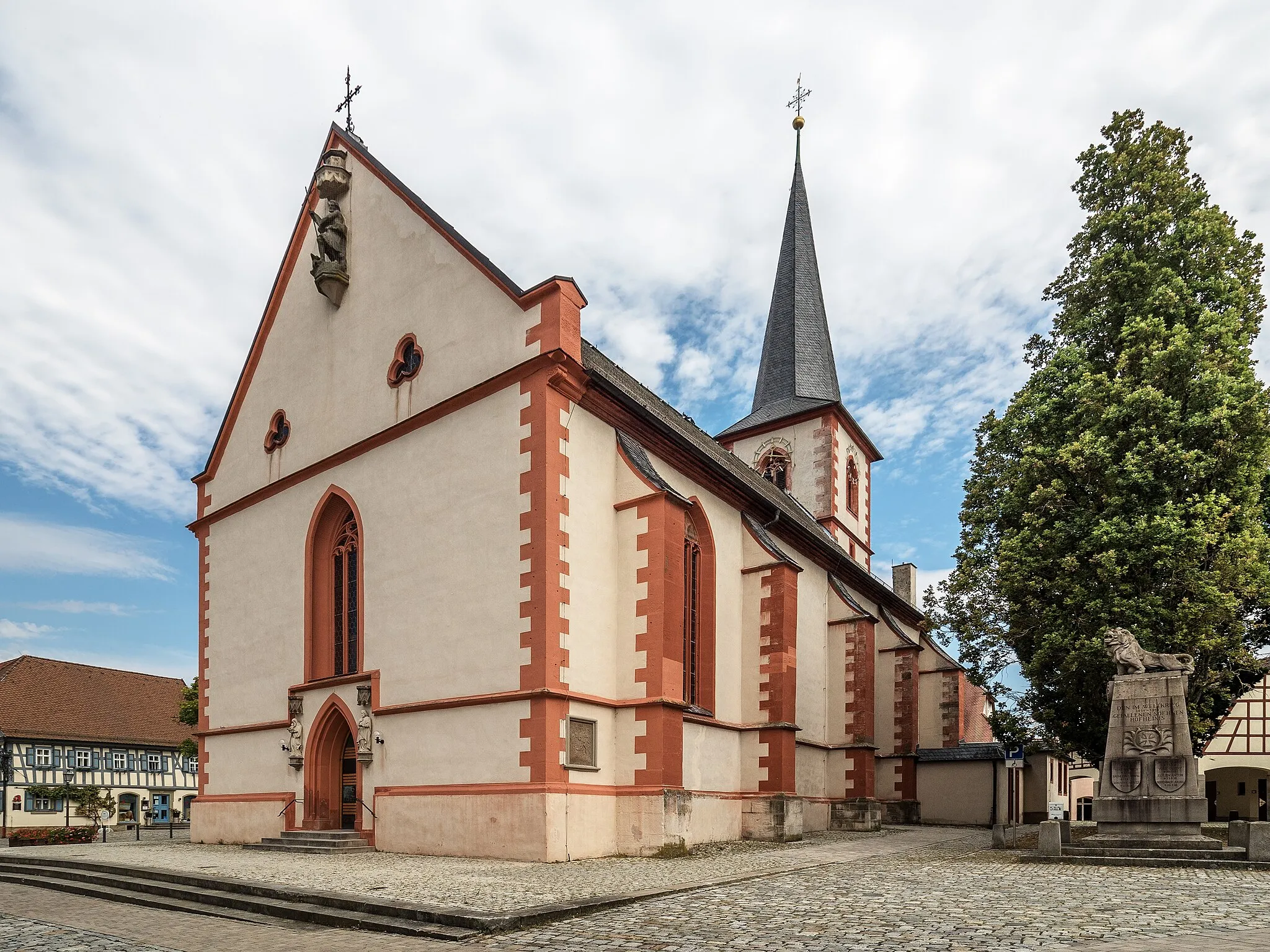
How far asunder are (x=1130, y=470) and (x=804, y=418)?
18580 mm

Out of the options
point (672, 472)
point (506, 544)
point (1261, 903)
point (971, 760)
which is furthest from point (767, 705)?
point (971, 760)

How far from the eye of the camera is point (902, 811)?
2850 centimetres

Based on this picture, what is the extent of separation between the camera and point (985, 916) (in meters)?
8.24

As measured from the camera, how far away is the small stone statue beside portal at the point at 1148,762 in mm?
13008

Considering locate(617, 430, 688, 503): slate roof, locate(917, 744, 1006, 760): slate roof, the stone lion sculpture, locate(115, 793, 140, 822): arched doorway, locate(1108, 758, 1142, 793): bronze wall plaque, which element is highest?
locate(617, 430, 688, 503): slate roof

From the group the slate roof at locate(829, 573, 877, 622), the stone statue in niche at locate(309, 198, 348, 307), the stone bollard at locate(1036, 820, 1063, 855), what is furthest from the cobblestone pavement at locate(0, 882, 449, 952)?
the slate roof at locate(829, 573, 877, 622)

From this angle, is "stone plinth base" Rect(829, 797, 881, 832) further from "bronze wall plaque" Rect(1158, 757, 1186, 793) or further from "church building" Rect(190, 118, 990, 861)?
"bronze wall plaque" Rect(1158, 757, 1186, 793)

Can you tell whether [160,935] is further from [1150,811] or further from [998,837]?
[998,837]

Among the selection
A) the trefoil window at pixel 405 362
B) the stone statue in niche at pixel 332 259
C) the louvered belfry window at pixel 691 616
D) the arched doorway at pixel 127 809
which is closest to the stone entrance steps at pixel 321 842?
the louvered belfry window at pixel 691 616

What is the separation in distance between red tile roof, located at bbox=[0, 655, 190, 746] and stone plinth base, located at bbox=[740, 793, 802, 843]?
118 ft

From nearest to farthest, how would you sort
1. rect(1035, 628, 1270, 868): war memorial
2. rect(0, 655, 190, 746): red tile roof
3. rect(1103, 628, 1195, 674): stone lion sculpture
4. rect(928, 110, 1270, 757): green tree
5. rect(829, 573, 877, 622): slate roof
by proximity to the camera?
rect(1035, 628, 1270, 868): war memorial → rect(1103, 628, 1195, 674): stone lion sculpture → rect(928, 110, 1270, 757): green tree → rect(829, 573, 877, 622): slate roof → rect(0, 655, 190, 746): red tile roof

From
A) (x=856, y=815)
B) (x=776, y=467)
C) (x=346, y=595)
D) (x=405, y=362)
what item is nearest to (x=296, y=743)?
(x=346, y=595)

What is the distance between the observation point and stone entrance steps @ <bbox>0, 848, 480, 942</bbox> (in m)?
8.59

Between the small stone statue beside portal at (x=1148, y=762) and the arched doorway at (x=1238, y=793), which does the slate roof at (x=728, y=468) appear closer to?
the small stone statue beside portal at (x=1148, y=762)
